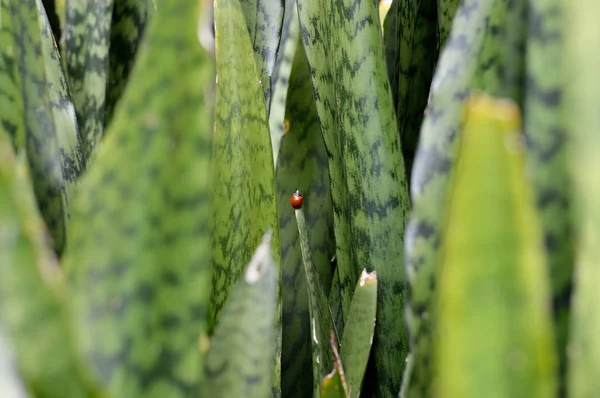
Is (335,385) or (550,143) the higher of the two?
(550,143)

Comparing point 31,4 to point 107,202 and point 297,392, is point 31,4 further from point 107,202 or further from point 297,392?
point 297,392

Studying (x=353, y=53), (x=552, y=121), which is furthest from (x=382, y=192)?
(x=552, y=121)

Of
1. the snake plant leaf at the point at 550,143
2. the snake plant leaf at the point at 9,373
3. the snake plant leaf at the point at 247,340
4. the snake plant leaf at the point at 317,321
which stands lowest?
the snake plant leaf at the point at 317,321

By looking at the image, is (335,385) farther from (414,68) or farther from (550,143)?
(414,68)

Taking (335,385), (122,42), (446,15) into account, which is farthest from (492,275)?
(122,42)

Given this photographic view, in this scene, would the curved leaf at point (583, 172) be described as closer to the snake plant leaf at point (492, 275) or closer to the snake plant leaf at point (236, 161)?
the snake plant leaf at point (492, 275)

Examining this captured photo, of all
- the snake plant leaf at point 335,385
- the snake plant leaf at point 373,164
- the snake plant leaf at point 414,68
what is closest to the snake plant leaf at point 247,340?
the snake plant leaf at point 335,385
